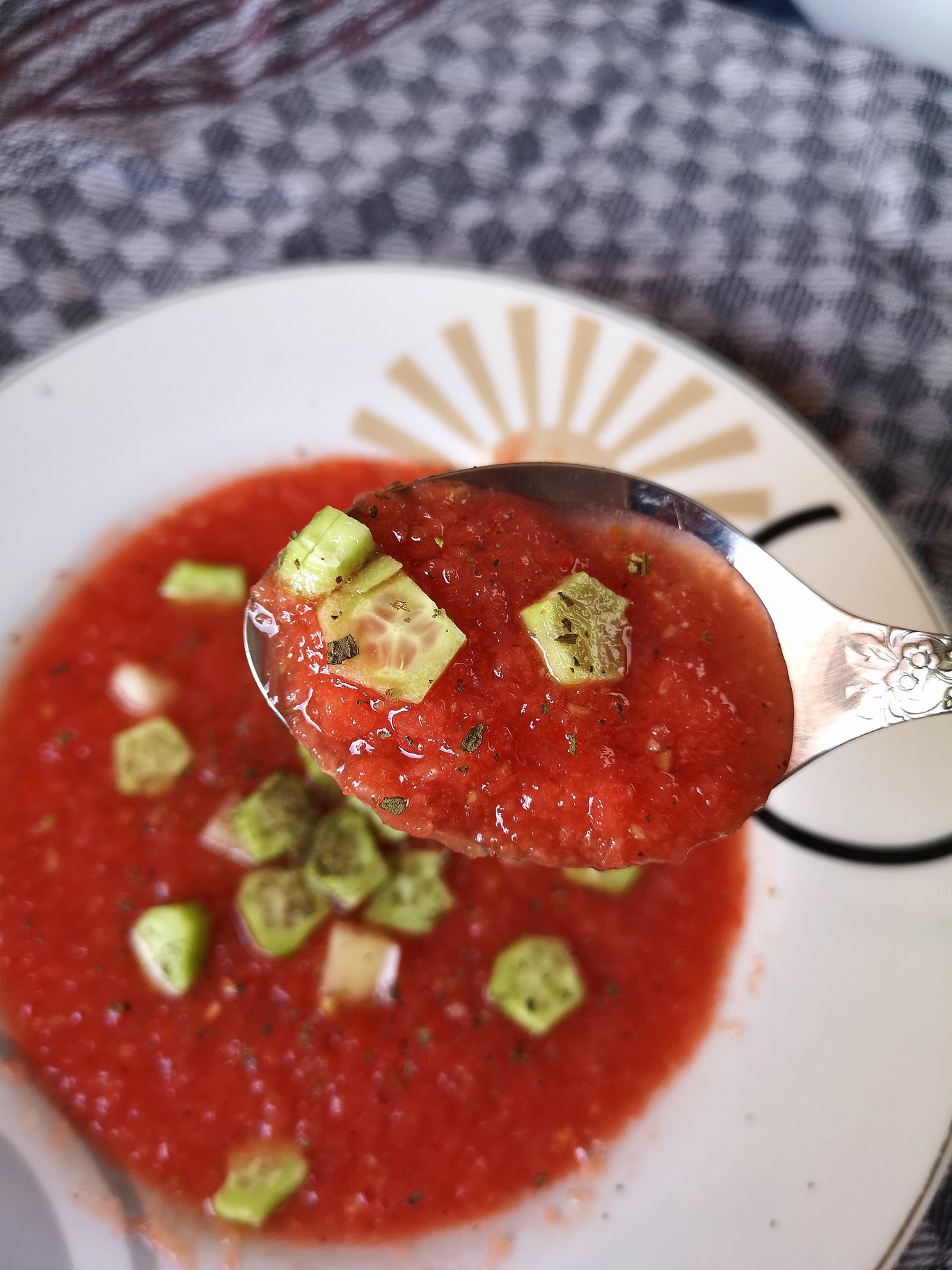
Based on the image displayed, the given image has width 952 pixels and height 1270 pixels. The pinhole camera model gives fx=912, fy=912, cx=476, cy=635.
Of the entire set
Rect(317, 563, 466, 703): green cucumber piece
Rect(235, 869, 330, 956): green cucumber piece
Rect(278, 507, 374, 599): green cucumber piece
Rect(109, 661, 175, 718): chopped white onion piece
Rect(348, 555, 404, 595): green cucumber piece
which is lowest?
Rect(235, 869, 330, 956): green cucumber piece

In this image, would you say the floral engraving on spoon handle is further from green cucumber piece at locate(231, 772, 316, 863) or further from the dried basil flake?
green cucumber piece at locate(231, 772, 316, 863)

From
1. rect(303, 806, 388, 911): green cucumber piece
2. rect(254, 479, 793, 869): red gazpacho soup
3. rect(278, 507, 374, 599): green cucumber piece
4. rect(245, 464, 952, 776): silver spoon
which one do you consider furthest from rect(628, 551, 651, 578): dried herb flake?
rect(303, 806, 388, 911): green cucumber piece

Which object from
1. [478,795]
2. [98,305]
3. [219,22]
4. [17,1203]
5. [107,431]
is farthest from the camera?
[219,22]

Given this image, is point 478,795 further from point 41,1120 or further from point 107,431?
point 107,431

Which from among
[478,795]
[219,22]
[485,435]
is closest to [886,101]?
[485,435]

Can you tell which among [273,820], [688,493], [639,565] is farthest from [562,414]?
[273,820]

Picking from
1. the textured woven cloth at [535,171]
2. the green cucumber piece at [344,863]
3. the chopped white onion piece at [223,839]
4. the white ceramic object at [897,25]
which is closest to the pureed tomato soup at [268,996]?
the chopped white onion piece at [223,839]

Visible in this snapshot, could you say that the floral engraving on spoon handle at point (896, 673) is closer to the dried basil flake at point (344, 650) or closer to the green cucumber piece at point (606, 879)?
the green cucumber piece at point (606, 879)
